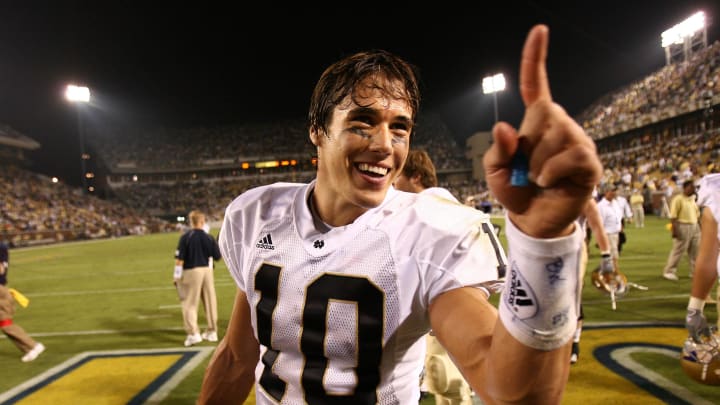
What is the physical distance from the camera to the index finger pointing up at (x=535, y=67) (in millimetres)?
815

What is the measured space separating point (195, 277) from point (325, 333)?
5.19 metres

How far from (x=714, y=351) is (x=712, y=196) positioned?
3.27ft

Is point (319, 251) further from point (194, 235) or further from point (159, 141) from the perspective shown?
point (159, 141)

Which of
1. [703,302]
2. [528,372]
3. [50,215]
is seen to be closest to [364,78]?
[528,372]

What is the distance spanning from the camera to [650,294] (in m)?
7.10

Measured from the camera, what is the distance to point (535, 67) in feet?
2.71

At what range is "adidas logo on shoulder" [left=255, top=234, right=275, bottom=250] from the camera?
173 cm

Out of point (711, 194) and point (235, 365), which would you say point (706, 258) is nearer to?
point (711, 194)

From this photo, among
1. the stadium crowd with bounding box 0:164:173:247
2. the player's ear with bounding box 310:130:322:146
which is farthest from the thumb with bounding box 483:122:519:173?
the stadium crowd with bounding box 0:164:173:247

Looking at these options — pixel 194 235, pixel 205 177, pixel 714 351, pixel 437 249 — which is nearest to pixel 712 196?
pixel 714 351

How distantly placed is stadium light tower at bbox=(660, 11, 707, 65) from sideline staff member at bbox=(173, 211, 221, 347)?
135ft

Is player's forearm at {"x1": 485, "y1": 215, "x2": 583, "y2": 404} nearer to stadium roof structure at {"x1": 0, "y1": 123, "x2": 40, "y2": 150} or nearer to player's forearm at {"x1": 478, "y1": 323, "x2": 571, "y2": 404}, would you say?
player's forearm at {"x1": 478, "y1": 323, "x2": 571, "y2": 404}

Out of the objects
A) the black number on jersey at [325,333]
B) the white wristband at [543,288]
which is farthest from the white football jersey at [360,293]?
the white wristband at [543,288]

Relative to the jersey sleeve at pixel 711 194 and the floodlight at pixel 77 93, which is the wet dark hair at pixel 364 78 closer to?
the jersey sleeve at pixel 711 194
